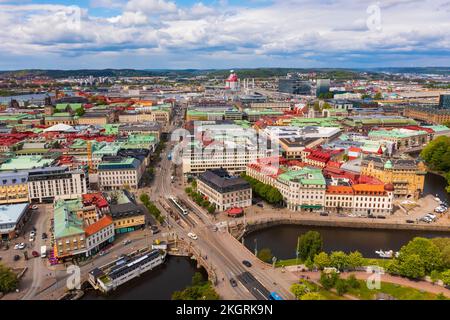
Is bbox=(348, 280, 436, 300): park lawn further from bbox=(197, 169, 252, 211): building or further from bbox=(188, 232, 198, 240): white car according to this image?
bbox=(197, 169, 252, 211): building

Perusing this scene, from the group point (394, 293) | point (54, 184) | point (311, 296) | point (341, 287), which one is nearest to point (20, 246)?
point (54, 184)

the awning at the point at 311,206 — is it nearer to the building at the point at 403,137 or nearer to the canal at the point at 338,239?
the canal at the point at 338,239

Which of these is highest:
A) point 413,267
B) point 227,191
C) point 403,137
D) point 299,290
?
point 403,137

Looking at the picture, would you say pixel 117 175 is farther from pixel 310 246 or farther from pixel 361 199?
pixel 361 199

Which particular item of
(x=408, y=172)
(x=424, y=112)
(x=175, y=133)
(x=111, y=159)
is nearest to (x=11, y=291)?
(x=111, y=159)

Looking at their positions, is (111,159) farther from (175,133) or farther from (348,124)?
(348,124)

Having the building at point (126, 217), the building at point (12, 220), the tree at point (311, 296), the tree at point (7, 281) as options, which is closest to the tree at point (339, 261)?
the tree at point (311, 296)
